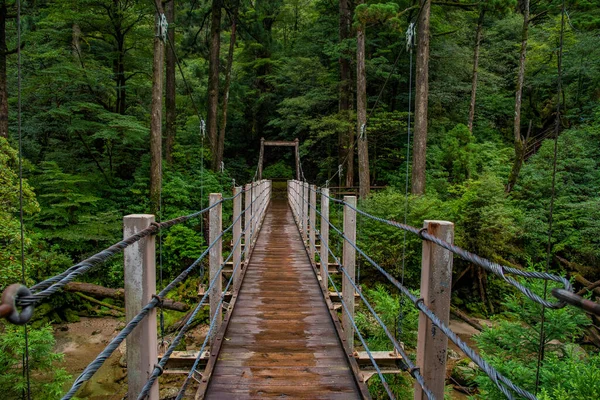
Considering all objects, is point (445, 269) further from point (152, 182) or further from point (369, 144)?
point (369, 144)

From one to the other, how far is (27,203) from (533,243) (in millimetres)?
10037

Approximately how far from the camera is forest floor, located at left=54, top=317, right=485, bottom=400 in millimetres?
5594

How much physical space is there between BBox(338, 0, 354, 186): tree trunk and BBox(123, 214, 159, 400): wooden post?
37.3ft

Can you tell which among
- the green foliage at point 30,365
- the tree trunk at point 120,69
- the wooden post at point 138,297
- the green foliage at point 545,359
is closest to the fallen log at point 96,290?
the green foliage at point 30,365

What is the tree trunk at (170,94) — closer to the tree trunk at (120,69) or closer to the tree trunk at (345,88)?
the tree trunk at (120,69)

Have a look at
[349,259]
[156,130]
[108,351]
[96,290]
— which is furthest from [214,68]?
[108,351]

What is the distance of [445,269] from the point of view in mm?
1237

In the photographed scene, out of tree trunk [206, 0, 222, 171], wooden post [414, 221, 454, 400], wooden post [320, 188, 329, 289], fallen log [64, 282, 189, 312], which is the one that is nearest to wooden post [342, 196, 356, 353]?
wooden post [320, 188, 329, 289]

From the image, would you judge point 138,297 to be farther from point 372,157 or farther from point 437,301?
point 372,157

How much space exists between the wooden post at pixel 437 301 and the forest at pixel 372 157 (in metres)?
2.58

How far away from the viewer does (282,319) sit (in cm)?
311

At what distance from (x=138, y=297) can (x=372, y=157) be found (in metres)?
14.3

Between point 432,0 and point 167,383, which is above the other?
point 432,0

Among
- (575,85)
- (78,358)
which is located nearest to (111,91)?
(78,358)
